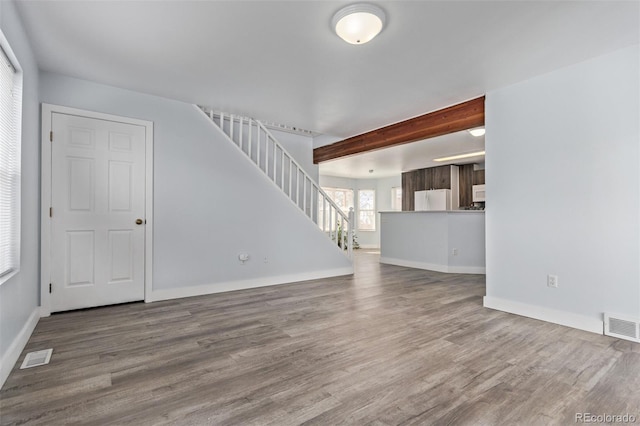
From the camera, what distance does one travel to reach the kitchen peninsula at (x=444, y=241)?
5.90m

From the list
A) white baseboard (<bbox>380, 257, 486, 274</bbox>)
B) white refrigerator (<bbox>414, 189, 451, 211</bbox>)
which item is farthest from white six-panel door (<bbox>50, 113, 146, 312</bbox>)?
white refrigerator (<bbox>414, 189, 451, 211</bbox>)

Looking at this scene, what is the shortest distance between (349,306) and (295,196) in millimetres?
2679

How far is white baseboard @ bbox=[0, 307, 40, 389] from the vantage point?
6.26ft

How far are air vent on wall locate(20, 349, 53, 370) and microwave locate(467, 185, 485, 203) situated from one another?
324 inches

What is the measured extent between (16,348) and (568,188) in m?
4.73

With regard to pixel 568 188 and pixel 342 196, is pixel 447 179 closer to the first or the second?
pixel 342 196

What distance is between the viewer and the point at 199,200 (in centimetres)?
407

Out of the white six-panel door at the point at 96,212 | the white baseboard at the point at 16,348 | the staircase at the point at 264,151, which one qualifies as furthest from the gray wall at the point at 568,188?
the white baseboard at the point at 16,348

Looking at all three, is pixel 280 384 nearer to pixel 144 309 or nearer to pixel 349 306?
pixel 349 306

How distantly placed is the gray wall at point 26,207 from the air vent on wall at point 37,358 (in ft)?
0.57

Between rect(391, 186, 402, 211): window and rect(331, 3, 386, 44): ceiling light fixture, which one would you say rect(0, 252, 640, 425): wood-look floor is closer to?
rect(331, 3, 386, 44): ceiling light fixture

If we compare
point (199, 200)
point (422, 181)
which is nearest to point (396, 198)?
point (422, 181)

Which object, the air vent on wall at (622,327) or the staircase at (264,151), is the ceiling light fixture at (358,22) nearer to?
the staircase at (264,151)

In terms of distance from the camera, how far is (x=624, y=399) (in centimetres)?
178
